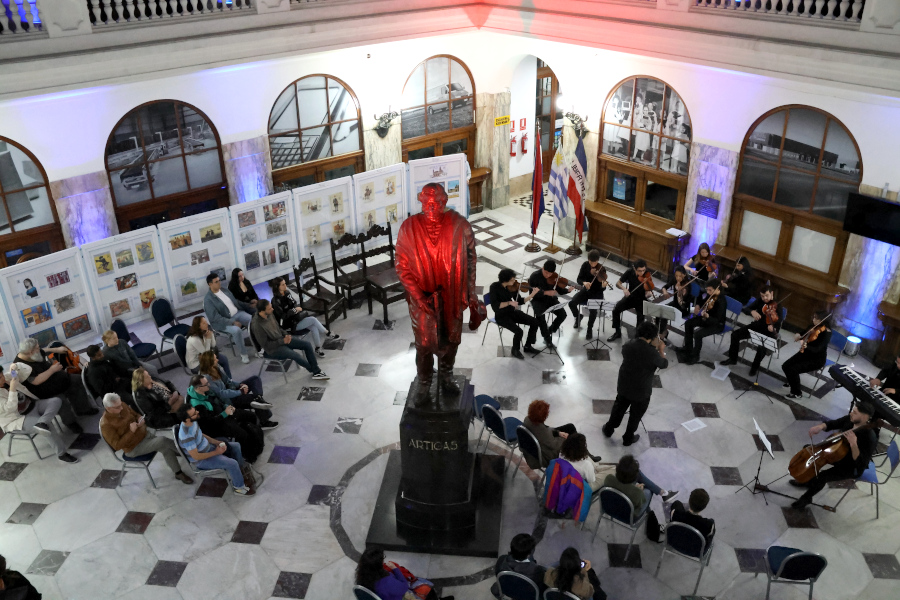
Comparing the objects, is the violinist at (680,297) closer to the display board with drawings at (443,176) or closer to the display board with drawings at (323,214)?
the display board with drawings at (443,176)

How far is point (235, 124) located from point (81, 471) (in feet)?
19.9

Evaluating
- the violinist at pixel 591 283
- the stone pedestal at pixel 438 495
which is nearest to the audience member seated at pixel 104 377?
the stone pedestal at pixel 438 495

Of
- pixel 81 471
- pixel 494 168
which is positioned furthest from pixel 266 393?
pixel 494 168

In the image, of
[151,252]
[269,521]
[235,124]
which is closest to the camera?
[269,521]

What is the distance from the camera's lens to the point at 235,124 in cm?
1201

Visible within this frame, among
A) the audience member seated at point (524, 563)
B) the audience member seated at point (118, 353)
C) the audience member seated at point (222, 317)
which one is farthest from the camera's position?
the audience member seated at point (222, 317)

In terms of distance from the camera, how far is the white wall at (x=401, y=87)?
32.4ft

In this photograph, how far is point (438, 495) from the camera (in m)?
7.34

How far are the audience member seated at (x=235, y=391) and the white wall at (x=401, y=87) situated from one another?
14.1 ft

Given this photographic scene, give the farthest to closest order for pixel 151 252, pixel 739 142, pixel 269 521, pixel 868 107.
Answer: pixel 739 142 → pixel 151 252 → pixel 868 107 → pixel 269 521

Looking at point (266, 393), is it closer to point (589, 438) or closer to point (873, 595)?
point (589, 438)

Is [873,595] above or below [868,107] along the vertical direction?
below

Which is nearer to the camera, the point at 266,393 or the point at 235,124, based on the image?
the point at 266,393

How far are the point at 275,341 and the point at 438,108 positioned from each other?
691 centimetres
